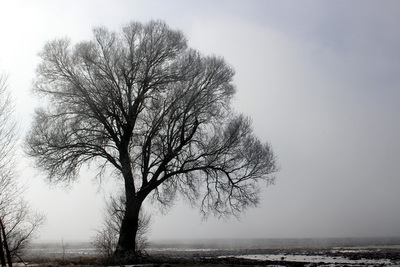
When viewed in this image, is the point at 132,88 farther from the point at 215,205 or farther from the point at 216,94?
the point at 215,205

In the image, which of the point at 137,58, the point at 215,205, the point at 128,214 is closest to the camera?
the point at 128,214

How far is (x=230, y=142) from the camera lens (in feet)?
62.0

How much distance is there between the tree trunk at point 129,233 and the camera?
54.0 feet

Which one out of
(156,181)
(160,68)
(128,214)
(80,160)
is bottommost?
(128,214)

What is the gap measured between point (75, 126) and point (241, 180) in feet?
30.4

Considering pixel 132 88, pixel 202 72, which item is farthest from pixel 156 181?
pixel 202 72

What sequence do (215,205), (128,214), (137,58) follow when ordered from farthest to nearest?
(215,205) → (137,58) → (128,214)

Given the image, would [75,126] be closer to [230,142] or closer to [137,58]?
[137,58]

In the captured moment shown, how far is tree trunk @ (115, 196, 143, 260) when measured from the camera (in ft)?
54.0

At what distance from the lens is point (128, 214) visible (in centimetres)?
1741

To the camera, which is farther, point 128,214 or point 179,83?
point 179,83

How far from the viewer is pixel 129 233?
17.1 metres

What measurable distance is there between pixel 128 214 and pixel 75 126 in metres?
5.20

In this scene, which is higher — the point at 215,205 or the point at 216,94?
the point at 216,94
